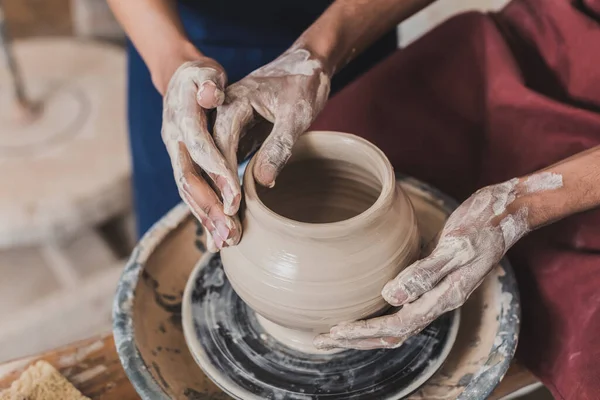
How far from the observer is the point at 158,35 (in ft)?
3.86

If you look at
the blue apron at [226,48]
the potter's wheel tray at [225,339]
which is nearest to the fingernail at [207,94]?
the potter's wheel tray at [225,339]

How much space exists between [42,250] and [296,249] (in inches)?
68.2

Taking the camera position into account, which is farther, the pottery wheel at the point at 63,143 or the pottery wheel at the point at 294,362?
the pottery wheel at the point at 63,143

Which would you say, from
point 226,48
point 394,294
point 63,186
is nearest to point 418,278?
point 394,294

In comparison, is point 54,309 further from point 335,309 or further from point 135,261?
point 335,309

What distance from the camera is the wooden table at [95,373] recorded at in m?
1.03

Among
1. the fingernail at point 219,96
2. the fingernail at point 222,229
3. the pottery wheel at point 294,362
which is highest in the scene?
the fingernail at point 219,96

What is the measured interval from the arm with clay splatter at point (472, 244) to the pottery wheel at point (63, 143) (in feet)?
4.66

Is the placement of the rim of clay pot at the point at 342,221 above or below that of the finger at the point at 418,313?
above

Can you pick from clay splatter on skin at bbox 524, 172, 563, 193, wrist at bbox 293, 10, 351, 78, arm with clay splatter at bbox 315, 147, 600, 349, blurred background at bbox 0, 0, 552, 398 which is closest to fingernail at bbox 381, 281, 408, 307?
arm with clay splatter at bbox 315, 147, 600, 349

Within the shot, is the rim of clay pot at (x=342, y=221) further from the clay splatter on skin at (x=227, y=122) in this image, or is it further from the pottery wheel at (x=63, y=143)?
the pottery wheel at (x=63, y=143)

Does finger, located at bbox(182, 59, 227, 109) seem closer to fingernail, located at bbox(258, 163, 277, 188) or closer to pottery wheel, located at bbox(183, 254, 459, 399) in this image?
fingernail, located at bbox(258, 163, 277, 188)

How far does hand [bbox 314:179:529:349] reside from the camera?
855mm

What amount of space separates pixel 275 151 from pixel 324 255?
0.51 ft
